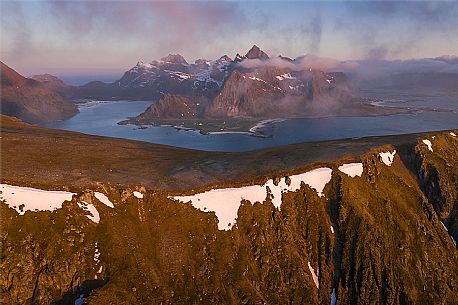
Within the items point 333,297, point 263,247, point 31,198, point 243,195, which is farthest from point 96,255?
point 333,297

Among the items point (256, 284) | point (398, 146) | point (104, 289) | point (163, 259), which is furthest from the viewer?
point (398, 146)

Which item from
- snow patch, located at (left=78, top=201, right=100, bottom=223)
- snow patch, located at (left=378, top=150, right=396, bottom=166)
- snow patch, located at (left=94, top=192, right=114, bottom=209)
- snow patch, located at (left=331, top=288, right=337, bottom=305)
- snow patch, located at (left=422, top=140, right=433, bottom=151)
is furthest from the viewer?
snow patch, located at (left=422, top=140, right=433, bottom=151)

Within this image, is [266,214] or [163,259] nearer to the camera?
[163,259]

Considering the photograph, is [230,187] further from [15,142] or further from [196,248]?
[15,142]

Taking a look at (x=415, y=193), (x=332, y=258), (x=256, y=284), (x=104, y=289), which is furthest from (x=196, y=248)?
(x=415, y=193)

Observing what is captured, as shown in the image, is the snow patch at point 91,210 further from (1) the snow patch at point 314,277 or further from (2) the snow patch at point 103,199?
(1) the snow patch at point 314,277

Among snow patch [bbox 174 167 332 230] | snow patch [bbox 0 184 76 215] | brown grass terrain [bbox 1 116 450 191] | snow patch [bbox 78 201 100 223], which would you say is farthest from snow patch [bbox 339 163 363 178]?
snow patch [bbox 0 184 76 215]

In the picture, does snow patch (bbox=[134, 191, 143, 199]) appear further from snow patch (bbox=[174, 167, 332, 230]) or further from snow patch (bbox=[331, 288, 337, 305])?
snow patch (bbox=[331, 288, 337, 305])
